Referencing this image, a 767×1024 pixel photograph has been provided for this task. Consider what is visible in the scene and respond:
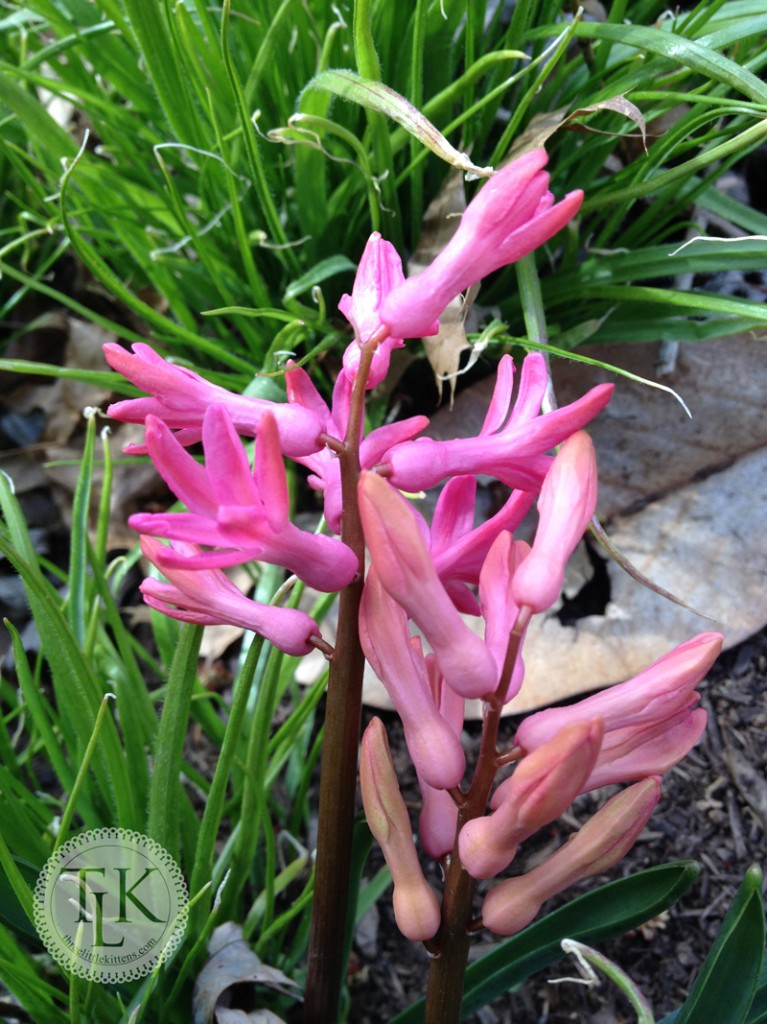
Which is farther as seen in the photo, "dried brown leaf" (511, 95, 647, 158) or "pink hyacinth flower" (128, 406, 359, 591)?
"dried brown leaf" (511, 95, 647, 158)

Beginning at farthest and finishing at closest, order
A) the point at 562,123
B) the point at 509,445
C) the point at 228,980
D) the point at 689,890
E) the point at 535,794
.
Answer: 1. the point at 689,890
2. the point at 562,123
3. the point at 228,980
4. the point at 509,445
5. the point at 535,794

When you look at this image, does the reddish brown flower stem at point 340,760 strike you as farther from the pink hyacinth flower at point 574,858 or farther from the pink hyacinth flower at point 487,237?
the pink hyacinth flower at point 574,858

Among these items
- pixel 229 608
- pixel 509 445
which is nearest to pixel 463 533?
pixel 509 445

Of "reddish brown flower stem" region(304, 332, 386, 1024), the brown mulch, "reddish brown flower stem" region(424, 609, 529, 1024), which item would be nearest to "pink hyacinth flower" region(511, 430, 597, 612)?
"reddish brown flower stem" region(424, 609, 529, 1024)

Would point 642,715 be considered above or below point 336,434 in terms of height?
below

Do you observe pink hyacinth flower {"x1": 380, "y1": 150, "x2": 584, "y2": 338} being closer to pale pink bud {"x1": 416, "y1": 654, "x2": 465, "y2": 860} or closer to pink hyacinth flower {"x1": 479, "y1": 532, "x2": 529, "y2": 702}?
pink hyacinth flower {"x1": 479, "y1": 532, "x2": 529, "y2": 702}

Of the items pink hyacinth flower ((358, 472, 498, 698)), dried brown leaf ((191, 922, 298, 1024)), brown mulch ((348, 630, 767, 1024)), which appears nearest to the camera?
pink hyacinth flower ((358, 472, 498, 698))

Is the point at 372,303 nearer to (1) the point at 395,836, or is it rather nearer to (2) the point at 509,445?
(2) the point at 509,445
